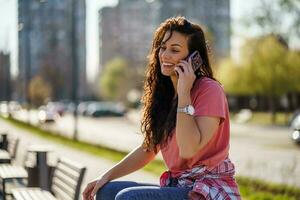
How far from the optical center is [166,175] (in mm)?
3654

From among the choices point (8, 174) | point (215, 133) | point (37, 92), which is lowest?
point (37, 92)

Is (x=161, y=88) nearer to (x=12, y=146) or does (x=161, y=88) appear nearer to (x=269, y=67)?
(x=12, y=146)

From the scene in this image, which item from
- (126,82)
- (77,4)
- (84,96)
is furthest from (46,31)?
(84,96)

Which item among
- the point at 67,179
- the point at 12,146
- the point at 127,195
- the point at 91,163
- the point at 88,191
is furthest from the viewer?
the point at 91,163

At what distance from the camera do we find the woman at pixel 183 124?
3352mm

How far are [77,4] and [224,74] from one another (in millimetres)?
30037

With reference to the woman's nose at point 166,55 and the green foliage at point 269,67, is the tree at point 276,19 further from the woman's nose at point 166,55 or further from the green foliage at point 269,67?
the woman's nose at point 166,55

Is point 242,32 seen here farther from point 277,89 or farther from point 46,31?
point 46,31

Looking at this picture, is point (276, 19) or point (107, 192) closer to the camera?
point (107, 192)

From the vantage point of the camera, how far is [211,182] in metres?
3.43

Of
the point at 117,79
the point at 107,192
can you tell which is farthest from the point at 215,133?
the point at 117,79

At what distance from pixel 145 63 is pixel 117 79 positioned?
105 meters

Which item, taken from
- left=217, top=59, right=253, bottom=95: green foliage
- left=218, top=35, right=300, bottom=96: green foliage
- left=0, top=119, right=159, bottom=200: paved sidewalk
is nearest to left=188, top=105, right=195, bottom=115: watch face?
left=0, top=119, right=159, bottom=200: paved sidewalk

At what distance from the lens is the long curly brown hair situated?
3.60 m
